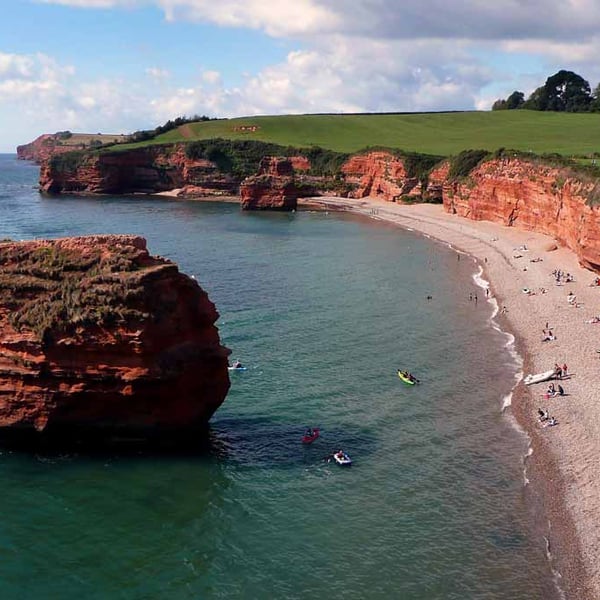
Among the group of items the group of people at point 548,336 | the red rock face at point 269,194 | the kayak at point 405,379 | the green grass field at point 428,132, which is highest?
the green grass field at point 428,132

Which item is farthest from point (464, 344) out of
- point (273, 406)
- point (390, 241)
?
point (390, 241)

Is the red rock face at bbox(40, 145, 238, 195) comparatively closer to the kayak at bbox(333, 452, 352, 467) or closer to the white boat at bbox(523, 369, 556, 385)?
the white boat at bbox(523, 369, 556, 385)

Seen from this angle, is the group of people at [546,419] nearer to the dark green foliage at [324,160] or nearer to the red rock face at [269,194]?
the red rock face at [269,194]

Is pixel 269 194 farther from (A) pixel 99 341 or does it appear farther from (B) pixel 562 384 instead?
(A) pixel 99 341

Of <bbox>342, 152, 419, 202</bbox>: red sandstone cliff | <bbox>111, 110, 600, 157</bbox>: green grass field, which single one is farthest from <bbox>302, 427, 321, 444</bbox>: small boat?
<bbox>111, 110, 600, 157</bbox>: green grass field

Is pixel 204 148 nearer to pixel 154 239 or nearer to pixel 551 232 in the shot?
pixel 154 239

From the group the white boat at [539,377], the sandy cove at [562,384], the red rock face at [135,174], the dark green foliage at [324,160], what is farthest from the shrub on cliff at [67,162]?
the white boat at [539,377]
